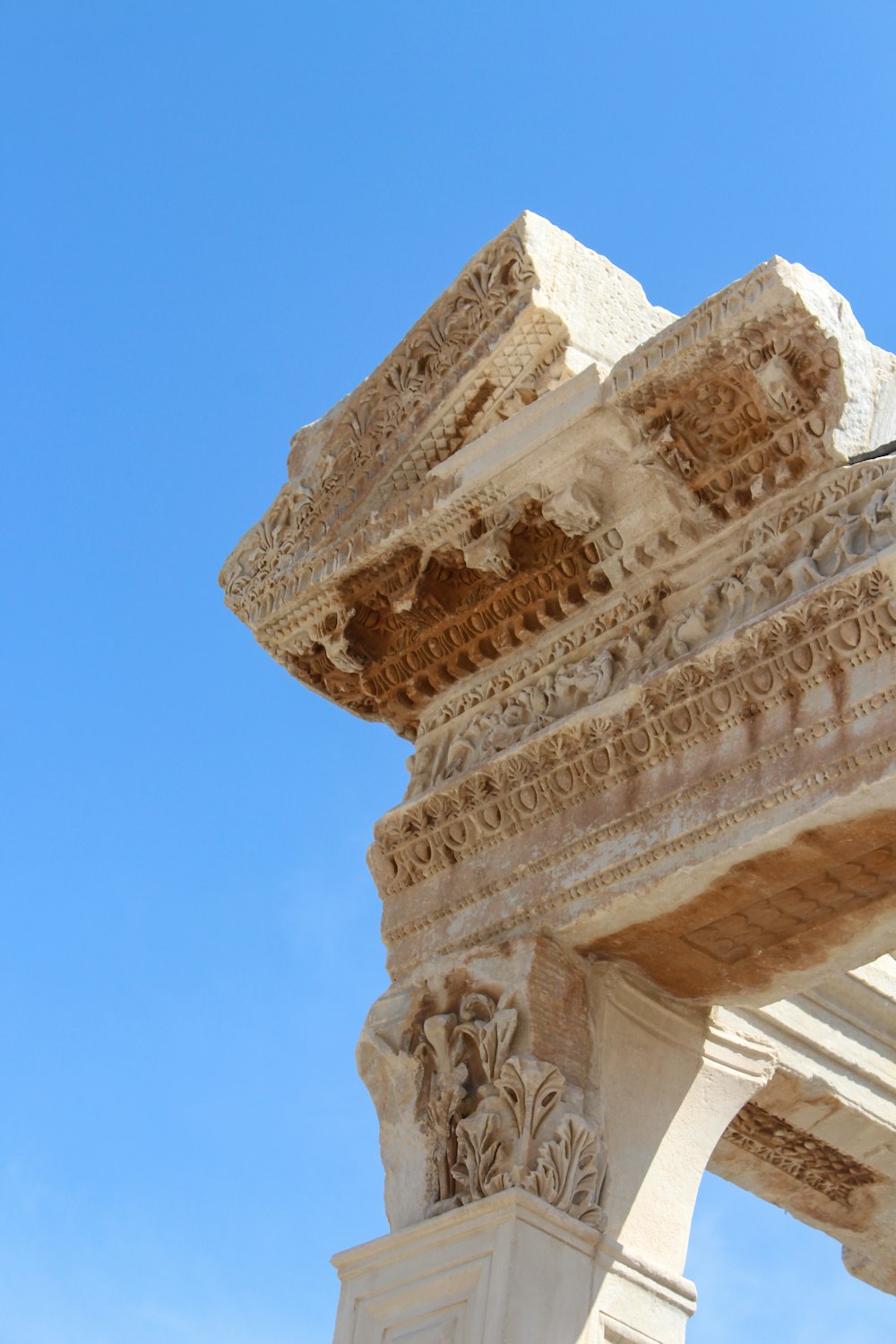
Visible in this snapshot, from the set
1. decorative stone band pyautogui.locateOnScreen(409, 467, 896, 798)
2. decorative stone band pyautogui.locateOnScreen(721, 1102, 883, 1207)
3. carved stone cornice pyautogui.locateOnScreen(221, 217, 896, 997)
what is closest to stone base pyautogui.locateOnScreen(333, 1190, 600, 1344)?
carved stone cornice pyautogui.locateOnScreen(221, 217, 896, 997)

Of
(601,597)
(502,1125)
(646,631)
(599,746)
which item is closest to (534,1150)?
(502,1125)

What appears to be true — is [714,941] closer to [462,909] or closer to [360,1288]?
[462,909]

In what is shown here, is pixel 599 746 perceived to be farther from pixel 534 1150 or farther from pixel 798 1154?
pixel 798 1154

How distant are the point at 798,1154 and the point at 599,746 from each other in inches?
86.0

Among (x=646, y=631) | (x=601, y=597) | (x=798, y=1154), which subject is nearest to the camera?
(x=646, y=631)

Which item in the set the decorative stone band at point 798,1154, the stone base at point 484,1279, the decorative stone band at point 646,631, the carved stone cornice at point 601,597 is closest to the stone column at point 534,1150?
the stone base at point 484,1279

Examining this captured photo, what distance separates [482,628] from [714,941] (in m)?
1.33

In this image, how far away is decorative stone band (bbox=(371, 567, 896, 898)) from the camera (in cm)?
495

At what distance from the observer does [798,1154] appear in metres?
6.84

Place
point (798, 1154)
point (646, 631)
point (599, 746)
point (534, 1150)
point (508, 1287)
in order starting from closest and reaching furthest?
point (508, 1287)
point (534, 1150)
point (599, 746)
point (646, 631)
point (798, 1154)

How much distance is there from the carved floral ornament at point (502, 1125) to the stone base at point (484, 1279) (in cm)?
7

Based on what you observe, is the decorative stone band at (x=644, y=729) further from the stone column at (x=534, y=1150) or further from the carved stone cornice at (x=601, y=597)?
the stone column at (x=534, y=1150)

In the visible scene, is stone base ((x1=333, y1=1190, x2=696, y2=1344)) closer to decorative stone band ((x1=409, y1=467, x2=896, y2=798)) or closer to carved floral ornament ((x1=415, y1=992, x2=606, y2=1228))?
carved floral ornament ((x1=415, y1=992, x2=606, y2=1228))

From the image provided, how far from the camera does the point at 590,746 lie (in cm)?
552
